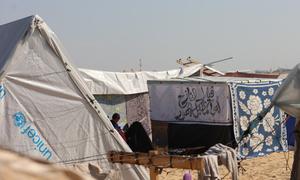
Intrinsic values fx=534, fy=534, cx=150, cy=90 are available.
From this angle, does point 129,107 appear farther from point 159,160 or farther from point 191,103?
point 159,160

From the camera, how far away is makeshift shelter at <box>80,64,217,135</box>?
1555cm

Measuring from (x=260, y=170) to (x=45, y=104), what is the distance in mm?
7309

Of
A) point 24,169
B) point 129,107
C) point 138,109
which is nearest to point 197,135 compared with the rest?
point 129,107

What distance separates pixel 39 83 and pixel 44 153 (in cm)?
78

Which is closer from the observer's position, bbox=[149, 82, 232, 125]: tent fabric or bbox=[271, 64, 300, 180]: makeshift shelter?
bbox=[271, 64, 300, 180]: makeshift shelter

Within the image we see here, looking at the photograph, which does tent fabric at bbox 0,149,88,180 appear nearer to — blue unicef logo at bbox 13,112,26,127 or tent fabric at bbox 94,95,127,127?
blue unicef logo at bbox 13,112,26,127

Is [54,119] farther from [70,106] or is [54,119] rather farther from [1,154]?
[1,154]

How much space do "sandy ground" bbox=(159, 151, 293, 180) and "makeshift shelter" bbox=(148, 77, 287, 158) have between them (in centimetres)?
33

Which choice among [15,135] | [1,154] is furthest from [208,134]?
[1,154]

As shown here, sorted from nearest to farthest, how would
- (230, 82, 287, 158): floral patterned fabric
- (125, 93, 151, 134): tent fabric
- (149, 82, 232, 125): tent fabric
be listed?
(230, 82, 287, 158): floral patterned fabric → (149, 82, 232, 125): tent fabric → (125, 93, 151, 134): tent fabric

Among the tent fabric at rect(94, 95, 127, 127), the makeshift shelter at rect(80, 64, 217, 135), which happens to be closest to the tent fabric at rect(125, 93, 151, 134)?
the makeshift shelter at rect(80, 64, 217, 135)

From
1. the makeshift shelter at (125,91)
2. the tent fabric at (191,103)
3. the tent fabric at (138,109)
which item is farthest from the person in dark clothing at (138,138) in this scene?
the tent fabric at (138,109)

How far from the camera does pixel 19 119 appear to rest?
5.76 m

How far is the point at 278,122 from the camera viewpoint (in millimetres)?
14391
